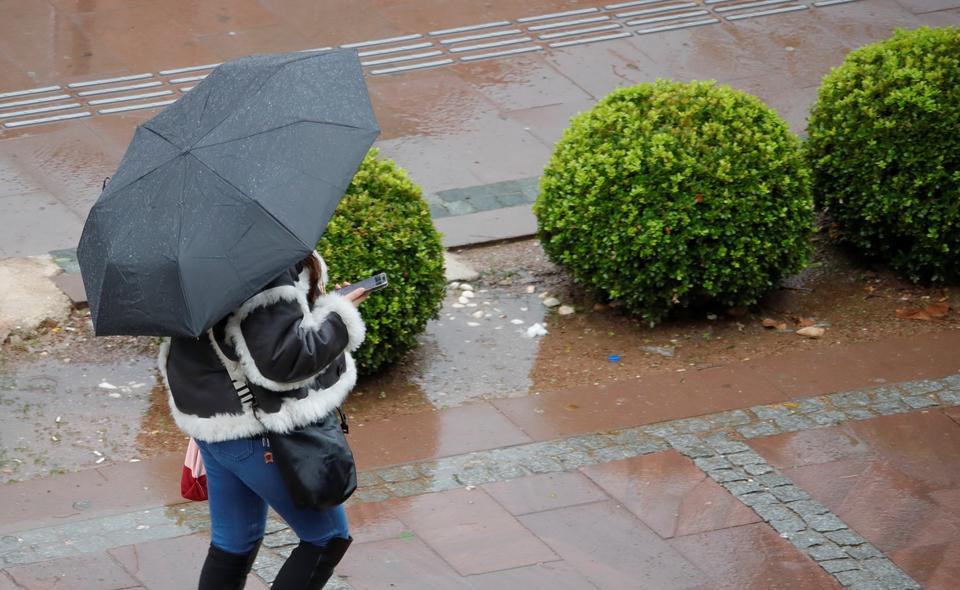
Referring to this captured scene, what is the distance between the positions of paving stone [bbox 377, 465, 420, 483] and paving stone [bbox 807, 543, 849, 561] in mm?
1619

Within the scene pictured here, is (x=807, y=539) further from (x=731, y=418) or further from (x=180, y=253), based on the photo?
(x=180, y=253)

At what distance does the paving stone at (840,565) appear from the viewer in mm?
4734

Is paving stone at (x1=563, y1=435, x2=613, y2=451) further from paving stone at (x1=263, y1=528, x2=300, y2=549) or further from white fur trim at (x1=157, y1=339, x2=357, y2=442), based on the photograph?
white fur trim at (x1=157, y1=339, x2=357, y2=442)

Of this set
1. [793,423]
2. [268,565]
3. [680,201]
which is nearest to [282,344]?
[268,565]

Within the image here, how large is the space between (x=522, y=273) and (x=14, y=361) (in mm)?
2690

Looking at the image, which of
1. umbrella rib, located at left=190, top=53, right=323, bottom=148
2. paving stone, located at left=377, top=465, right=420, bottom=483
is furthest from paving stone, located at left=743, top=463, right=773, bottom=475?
umbrella rib, located at left=190, top=53, right=323, bottom=148

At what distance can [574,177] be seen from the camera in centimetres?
634

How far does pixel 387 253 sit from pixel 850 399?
7.27 ft

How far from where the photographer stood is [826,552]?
483cm

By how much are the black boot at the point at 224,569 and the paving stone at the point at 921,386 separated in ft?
10.9

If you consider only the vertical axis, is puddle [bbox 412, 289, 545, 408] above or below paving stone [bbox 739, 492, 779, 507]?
below

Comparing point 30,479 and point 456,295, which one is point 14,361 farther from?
point 456,295

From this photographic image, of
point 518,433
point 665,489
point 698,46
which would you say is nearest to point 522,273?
point 518,433

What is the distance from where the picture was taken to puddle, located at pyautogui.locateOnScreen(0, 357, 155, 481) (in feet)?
18.1
